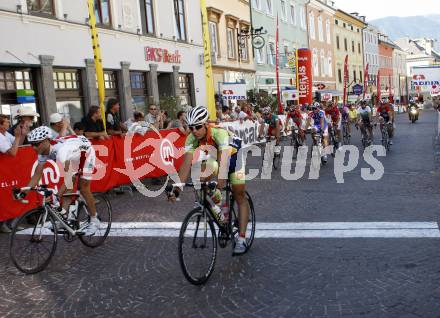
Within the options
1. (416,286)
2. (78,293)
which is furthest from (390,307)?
(78,293)

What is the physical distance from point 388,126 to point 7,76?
1264 centimetres

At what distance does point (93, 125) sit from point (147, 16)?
Result: 41.8 ft

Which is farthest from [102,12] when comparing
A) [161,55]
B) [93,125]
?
[93,125]

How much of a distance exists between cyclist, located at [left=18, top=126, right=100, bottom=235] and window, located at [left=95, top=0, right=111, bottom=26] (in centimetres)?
1310

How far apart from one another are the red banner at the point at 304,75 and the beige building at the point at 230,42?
10.2 feet

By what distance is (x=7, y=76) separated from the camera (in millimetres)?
14586

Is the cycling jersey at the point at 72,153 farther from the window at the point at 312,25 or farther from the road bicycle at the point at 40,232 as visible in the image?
the window at the point at 312,25

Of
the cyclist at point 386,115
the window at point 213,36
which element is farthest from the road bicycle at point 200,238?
the window at point 213,36

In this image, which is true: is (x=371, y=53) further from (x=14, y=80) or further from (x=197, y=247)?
(x=197, y=247)

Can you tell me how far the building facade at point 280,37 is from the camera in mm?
35509

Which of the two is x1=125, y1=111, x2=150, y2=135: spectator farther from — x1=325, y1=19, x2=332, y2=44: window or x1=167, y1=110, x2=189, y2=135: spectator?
x1=325, y1=19, x2=332, y2=44: window

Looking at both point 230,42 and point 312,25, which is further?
point 312,25

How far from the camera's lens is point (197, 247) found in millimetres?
5133

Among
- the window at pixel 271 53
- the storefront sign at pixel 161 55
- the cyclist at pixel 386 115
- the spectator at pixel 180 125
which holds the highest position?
the window at pixel 271 53
